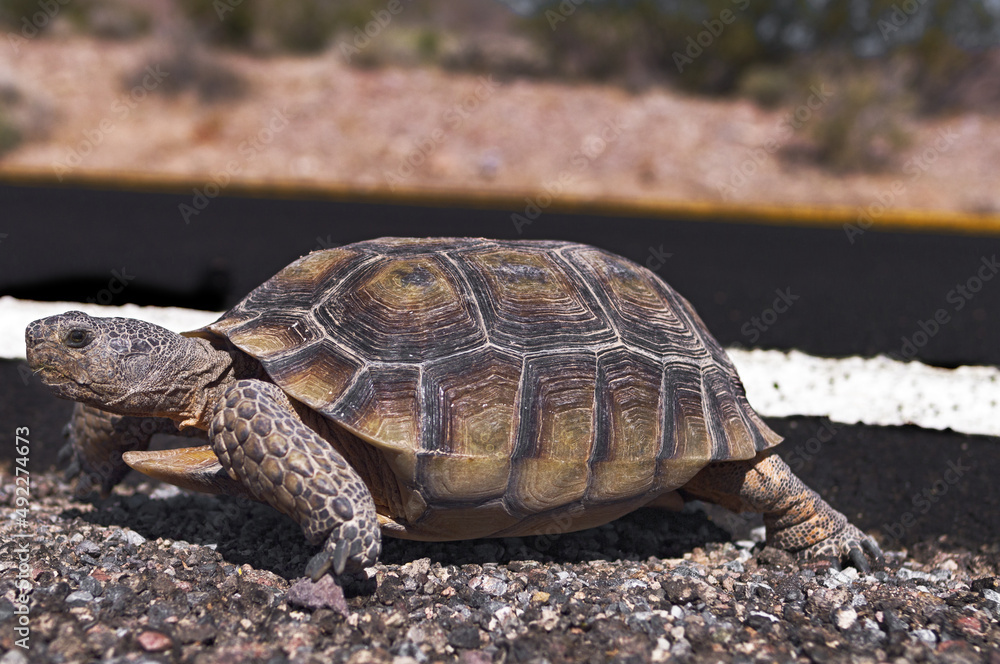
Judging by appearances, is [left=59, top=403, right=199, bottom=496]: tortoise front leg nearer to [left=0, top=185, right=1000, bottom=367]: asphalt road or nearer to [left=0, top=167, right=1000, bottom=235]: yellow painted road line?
[left=0, top=185, right=1000, bottom=367]: asphalt road

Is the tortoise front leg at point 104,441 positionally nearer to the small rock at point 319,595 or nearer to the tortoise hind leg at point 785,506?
the small rock at point 319,595

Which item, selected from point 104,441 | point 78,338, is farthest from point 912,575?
point 104,441

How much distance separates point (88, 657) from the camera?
232cm

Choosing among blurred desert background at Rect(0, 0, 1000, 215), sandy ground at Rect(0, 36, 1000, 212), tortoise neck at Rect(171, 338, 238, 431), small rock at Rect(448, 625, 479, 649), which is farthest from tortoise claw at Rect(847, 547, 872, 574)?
sandy ground at Rect(0, 36, 1000, 212)

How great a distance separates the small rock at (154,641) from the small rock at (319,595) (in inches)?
16.0

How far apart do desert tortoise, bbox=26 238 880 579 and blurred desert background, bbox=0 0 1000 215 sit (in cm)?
1421

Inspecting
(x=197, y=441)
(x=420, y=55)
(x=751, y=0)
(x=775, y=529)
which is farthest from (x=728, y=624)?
(x=751, y=0)

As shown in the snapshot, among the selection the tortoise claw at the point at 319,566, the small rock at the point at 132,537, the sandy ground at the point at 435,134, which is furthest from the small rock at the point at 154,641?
the sandy ground at the point at 435,134

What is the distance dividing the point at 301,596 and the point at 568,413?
117 centimetres

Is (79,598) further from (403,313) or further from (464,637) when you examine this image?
(403,313)

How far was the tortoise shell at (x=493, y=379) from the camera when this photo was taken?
281cm

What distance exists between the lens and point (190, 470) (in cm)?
291

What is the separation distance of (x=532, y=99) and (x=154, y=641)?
24.8 meters

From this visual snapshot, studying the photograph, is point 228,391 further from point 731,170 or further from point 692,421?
point 731,170
